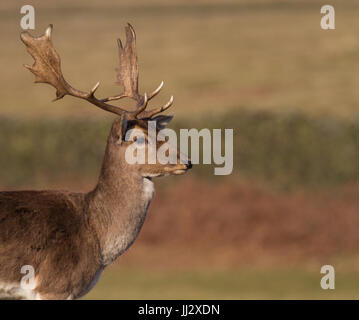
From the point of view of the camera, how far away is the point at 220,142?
3022cm

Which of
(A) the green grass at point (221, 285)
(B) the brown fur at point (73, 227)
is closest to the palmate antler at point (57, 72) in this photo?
(B) the brown fur at point (73, 227)

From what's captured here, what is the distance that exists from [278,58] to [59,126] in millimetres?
47031

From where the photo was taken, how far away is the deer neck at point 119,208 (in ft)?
35.4

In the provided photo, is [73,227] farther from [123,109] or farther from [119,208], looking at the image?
[123,109]

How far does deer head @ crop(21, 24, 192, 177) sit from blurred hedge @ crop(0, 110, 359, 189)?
18537 millimetres

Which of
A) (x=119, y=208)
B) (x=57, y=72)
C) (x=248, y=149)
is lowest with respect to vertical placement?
(x=119, y=208)

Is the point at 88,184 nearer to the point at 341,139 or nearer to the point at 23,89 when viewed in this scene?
the point at 341,139

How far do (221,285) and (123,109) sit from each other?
17052 mm

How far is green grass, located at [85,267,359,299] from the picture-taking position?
25859 millimetres

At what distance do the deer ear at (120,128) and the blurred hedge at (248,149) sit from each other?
19.4 meters

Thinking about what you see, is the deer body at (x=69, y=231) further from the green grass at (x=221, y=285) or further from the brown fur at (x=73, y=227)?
the green grass at (x=221, y=285)

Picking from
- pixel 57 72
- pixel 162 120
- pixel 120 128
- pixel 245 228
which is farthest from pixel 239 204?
pixel 120 128

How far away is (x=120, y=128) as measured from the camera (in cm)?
1053

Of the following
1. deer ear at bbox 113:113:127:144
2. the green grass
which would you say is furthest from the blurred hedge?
deer ear at bbox 113:113:127:144
